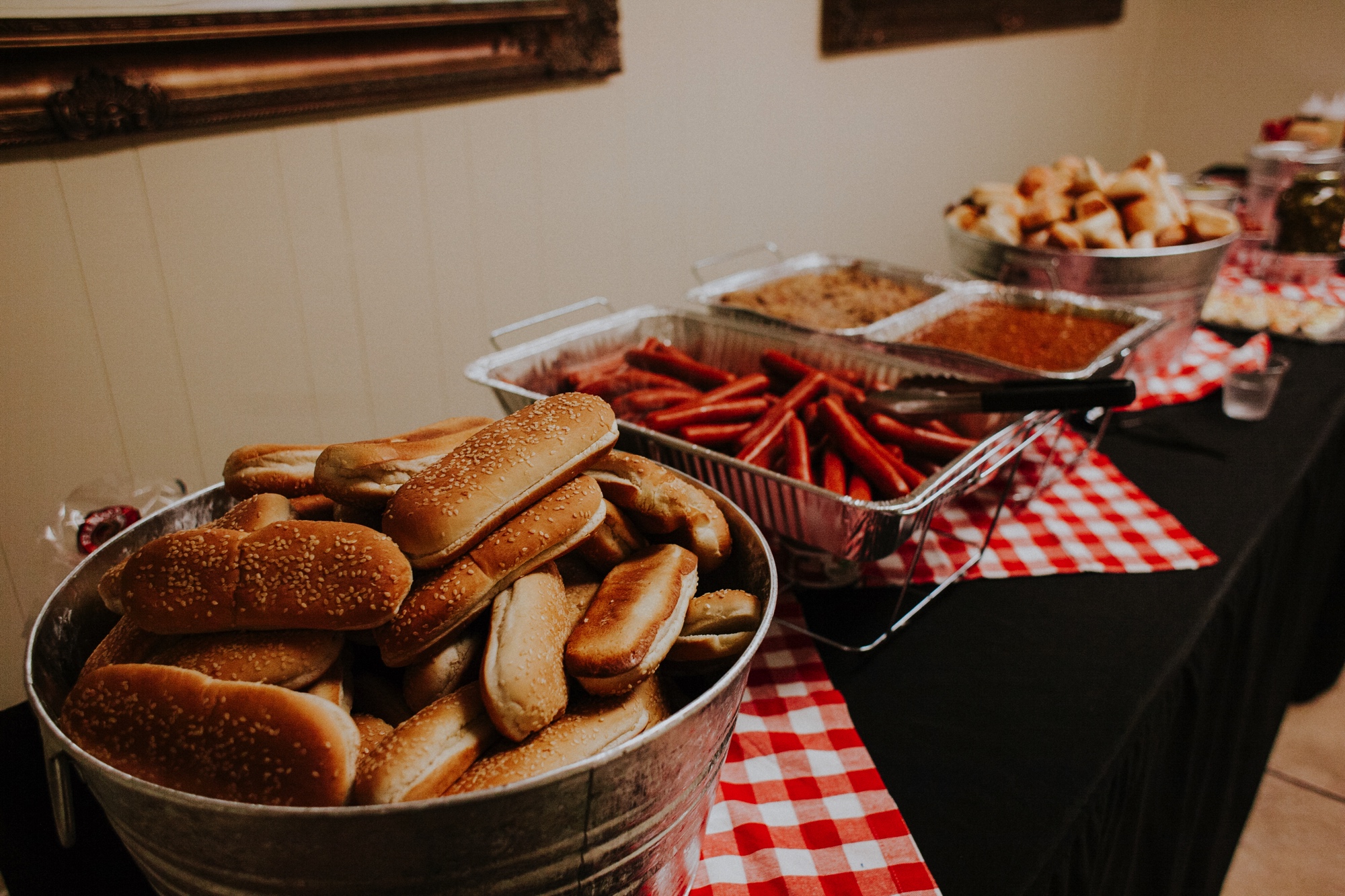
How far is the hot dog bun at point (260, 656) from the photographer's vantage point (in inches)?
25.2

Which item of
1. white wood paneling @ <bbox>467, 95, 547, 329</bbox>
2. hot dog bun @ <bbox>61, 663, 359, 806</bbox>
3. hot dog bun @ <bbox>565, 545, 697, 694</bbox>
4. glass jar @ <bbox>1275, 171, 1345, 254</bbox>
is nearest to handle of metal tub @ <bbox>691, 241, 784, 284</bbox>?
white wood paneling @ <bbox>467, 95, 547, 329</bbox>

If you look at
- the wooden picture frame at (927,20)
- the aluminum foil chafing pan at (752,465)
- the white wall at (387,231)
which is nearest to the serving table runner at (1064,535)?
the aluminum foil chafing pan at (752,465)

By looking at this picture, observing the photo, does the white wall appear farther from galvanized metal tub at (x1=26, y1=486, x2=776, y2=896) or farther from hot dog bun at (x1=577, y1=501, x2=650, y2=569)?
hot dog bun at (x1=577, y1=501, x2=650, y2=569)

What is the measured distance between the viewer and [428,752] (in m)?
0.61

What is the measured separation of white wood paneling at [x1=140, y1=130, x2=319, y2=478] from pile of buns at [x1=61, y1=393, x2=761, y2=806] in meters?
1.22

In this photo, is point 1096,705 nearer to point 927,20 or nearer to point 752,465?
point 752,465

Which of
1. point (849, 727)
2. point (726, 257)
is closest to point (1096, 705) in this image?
point (849, 727)

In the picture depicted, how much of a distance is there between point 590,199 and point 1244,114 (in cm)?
484

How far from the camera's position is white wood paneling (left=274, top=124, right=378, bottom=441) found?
6.26 feet

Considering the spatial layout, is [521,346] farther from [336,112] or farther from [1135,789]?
[1135,789]

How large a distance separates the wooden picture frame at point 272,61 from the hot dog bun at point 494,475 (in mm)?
1251

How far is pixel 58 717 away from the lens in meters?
0.70

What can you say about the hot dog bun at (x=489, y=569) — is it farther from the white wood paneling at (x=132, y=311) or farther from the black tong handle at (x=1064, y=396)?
the white wood paneling at (x=132, y=311)

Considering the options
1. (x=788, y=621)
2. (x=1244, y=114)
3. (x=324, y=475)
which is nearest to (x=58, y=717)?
(x=324, y=475)
